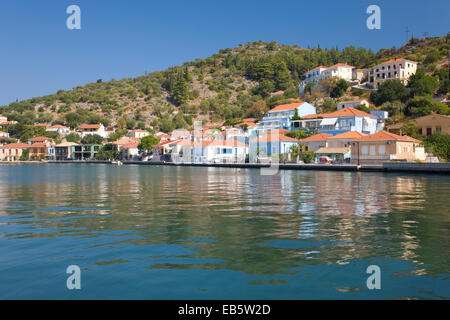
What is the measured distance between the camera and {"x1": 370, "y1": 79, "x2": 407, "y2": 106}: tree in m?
88.0

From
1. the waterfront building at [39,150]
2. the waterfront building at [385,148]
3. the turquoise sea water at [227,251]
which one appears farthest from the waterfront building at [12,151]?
the turquoise sea water at [227,251]

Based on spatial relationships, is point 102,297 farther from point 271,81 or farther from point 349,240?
point 271,81

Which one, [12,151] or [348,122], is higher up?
[348,122]

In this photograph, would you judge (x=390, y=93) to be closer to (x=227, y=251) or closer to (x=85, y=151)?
(x=227, y=251)

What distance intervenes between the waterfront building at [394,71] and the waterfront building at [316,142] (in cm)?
4167

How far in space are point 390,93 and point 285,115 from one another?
25.6m

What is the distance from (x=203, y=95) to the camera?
170750mm

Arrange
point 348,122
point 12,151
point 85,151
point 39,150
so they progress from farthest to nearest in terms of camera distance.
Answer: point 39,150, point 12,151, point 85,151, point 348,122

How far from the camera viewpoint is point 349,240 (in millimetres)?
10945

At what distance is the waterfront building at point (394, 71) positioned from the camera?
99.9 m

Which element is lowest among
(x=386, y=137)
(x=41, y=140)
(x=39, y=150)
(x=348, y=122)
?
(x=386, y=137)

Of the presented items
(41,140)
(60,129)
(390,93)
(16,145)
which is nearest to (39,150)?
(41,140)

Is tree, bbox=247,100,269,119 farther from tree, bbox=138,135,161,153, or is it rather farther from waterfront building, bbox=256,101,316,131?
tree, bbox=138,135,161,153
